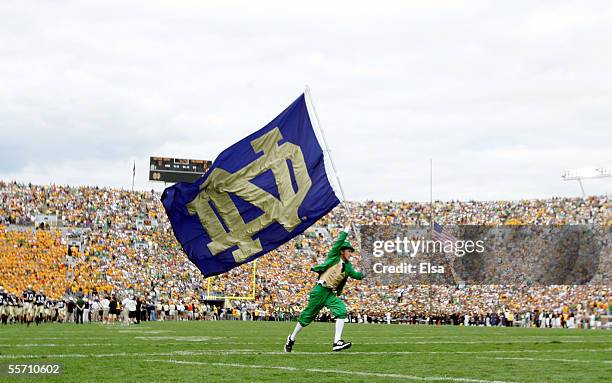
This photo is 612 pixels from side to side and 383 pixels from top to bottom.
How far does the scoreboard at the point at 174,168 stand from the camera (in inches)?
2515

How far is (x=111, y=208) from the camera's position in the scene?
59.7 metres

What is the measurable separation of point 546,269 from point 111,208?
91.7 ft

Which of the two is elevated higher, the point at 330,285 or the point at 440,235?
the point at 440,235

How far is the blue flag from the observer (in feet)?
50.6

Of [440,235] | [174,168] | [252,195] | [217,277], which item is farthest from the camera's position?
[174,168]

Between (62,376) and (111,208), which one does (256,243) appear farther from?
(111,208)

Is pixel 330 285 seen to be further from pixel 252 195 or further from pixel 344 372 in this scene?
pixel 344 372

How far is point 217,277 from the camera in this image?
55.6m

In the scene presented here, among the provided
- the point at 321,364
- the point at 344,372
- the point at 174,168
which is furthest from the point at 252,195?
the point at 174,168

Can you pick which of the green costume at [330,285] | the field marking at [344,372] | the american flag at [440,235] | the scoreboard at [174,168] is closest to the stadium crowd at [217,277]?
the scoreboard at [174,168]

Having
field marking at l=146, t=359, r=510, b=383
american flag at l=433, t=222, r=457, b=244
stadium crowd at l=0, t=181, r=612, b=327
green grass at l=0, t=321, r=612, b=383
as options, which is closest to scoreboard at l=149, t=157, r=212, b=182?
stadium crowd at l=0, t=181, r=612, b=327

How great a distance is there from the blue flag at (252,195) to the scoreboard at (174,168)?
48.0m

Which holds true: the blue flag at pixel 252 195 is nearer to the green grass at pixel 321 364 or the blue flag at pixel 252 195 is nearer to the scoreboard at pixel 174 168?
the green grass at pixel 321 364

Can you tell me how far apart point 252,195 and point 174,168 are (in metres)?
49.0
